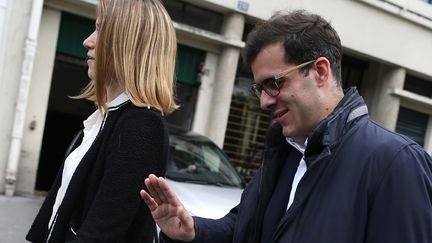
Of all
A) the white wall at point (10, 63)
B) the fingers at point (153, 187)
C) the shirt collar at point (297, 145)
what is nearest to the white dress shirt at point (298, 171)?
the shirt collar at point (297, 145)

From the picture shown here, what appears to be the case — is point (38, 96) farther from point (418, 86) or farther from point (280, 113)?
point (418, 86)

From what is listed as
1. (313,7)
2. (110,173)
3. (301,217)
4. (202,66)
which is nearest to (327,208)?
(301,217)

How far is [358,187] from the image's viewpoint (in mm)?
1407

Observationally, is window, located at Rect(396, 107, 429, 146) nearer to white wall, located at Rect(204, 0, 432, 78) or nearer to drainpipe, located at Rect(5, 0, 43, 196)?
white wall, located at Rect(204, 0, 432, 78)

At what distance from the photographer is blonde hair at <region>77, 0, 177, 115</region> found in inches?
74.9

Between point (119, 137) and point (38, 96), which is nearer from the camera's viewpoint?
point (119, 137)

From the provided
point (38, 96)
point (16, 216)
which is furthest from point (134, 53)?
point (38, 96)

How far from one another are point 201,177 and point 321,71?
435 cm

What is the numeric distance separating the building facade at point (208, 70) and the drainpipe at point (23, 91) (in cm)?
2

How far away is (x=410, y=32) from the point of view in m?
11.7

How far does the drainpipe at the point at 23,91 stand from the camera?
7.90 meters

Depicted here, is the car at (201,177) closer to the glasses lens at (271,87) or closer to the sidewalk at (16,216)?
the sidewalk at (16,216)

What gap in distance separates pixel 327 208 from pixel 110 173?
0.77 m

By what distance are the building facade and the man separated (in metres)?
4.93
